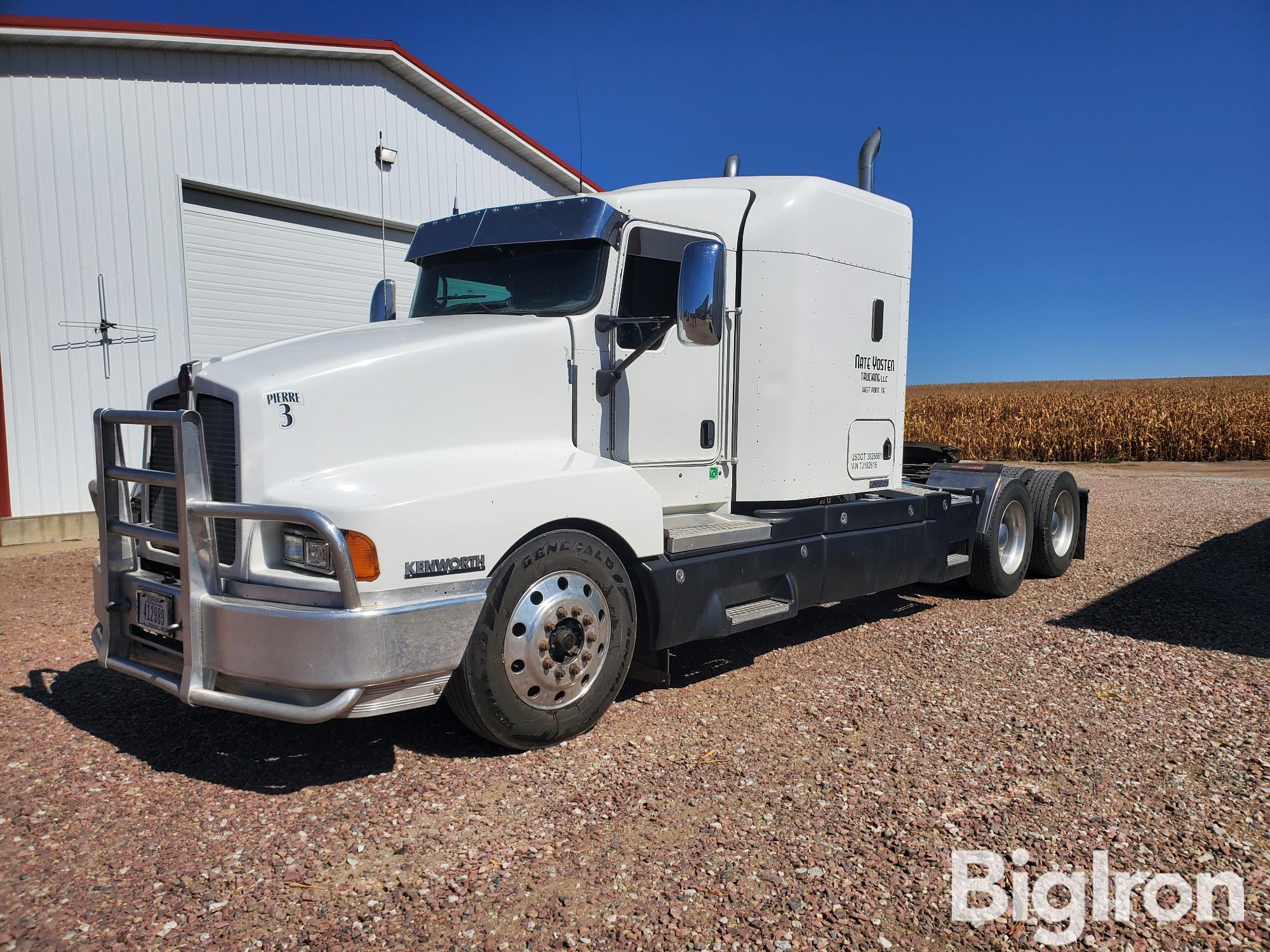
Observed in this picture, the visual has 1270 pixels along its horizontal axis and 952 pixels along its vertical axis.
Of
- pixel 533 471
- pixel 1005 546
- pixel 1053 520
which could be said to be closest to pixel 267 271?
pixel 533 471

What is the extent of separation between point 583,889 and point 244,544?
76.2 inches

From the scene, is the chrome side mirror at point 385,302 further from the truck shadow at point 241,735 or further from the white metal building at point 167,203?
the white metal building at point 167,203

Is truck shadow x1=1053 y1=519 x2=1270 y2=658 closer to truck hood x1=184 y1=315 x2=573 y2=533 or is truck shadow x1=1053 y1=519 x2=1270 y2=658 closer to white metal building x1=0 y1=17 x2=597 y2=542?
truck hood x1=184 y1=315 x2=573 y2=533

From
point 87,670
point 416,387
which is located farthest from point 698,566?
point 87,670

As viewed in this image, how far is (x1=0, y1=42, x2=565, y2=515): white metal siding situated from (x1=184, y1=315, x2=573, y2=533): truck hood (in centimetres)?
705

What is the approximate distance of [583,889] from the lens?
301cm

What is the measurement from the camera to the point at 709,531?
4961mm

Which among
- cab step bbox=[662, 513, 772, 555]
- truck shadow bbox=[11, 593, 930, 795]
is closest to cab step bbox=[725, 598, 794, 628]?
cab step bbox=[662, 513, 772, 555]

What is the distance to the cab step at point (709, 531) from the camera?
4.75 meters

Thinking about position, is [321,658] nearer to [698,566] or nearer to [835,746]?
[698,566]

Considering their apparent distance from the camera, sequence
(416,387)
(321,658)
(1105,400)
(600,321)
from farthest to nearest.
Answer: (1105,400)
(600,321)
(416,387)
(321,658)

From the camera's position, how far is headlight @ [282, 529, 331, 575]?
11.5 ft

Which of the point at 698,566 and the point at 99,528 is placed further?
the point at 698,566

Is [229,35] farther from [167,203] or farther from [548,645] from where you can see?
[548,645]
